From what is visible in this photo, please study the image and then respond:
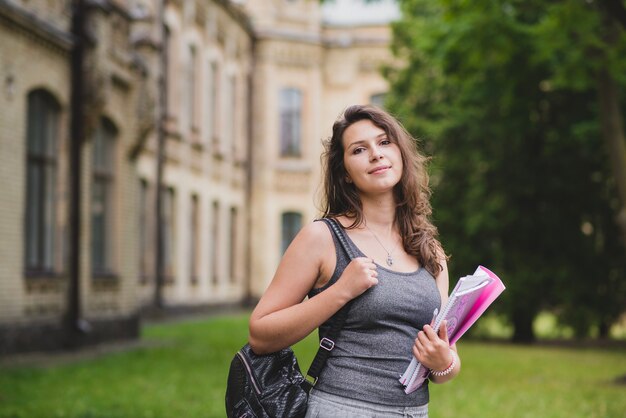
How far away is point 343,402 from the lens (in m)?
3.35

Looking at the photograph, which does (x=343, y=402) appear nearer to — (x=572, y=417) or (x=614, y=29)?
(x=572, y=417)

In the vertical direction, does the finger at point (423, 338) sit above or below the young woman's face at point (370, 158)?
below

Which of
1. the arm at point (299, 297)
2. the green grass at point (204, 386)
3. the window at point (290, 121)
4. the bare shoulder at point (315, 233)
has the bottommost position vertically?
the green grass at point (204, 386)

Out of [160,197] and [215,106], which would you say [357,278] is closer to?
[160,197]

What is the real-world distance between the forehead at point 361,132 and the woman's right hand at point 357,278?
46 cm

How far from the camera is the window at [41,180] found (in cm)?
1758

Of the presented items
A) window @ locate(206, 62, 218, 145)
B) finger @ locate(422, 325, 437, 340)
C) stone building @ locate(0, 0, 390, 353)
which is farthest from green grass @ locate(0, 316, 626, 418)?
window @ locate(206, 62, 218, 145)

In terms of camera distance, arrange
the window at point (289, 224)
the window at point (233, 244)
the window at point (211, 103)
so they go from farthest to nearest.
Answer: the window at point (289, 224)
the window at point (233, 244)
the window at point (211, 103)

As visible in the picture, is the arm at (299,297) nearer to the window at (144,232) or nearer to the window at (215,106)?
the window at (144,232)

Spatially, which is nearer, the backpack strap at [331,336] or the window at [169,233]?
the backpack strap at [331,336]

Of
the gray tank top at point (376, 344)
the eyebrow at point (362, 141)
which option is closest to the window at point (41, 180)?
the eyebrow at point (362, 141)

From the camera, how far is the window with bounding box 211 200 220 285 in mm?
37500

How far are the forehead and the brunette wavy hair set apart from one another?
16 millimetres

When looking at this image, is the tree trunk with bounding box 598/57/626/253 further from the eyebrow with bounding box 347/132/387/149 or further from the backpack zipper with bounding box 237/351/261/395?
the backpack zipper with bounding box 237/351/261/395
